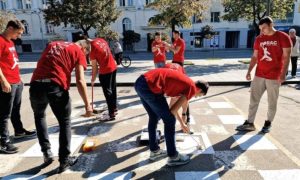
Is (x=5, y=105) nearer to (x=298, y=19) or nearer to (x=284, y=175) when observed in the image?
(x=284, y=175)

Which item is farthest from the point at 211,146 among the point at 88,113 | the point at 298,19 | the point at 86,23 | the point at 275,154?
the point at 298,19

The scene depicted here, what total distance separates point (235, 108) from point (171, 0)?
427 inches

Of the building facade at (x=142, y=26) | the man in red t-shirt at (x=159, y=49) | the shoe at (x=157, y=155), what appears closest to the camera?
the shoe at (x=157, y=155)

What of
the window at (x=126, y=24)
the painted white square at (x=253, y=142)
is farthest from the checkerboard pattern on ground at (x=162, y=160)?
the window at (x=126, y=24)

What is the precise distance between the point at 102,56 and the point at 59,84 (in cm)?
223

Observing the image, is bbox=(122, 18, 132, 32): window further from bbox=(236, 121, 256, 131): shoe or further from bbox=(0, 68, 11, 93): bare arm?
bbox=(0, 68, 11, 93): bare arm

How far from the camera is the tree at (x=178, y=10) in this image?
51.3ft

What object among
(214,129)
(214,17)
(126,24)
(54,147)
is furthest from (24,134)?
(214,17)

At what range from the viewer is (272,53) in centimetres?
468

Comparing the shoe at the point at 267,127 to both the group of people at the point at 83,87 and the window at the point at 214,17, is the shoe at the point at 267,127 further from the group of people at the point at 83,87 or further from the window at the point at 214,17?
the window at the point at 214,17

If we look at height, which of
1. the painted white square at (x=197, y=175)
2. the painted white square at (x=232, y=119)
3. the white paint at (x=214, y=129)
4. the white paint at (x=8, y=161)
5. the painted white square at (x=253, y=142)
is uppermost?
the white paint at (x=8, y=161)

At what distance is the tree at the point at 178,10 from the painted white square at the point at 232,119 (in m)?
10.9

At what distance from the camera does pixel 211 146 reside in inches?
169

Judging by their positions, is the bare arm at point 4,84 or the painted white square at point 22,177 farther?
the bare arm at point 4,84
